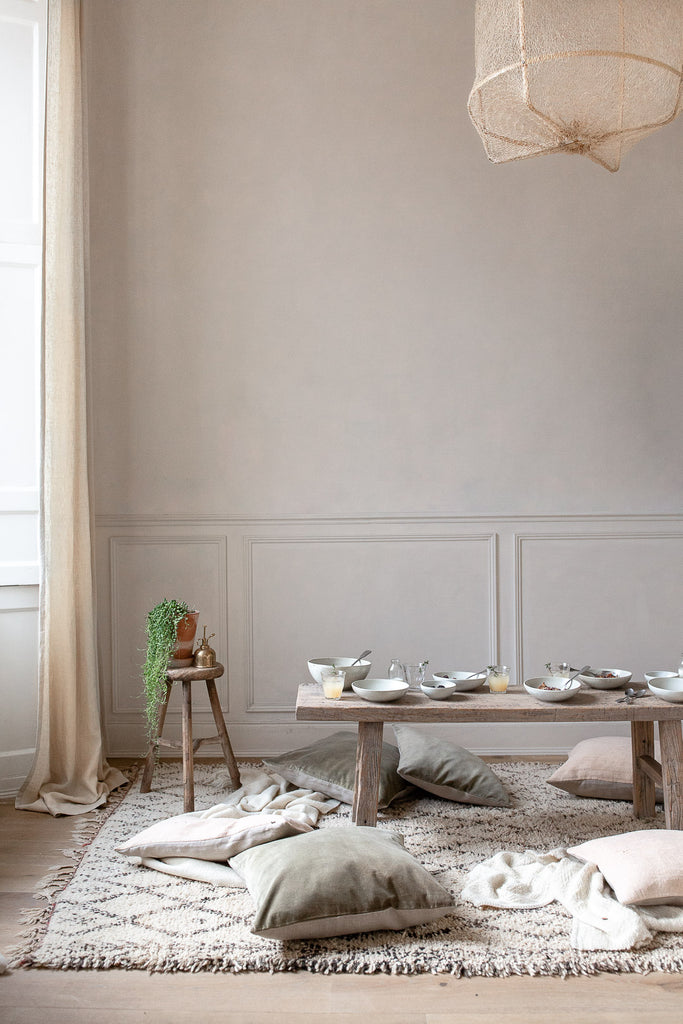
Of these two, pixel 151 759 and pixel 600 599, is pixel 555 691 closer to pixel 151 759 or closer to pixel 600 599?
pixel 600 599

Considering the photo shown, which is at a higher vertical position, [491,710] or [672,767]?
[491,710]

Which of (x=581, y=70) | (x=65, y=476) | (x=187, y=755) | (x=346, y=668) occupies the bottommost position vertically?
(x=187, y=755)

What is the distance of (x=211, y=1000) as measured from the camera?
1.89 m

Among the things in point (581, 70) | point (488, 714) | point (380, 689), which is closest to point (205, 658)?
point (380, 689)

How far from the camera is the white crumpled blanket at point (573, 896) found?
83.1 inches

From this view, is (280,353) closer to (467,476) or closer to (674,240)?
(467,476)

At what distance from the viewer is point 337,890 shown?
2080 millimetres

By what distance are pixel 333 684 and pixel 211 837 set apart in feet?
1.95

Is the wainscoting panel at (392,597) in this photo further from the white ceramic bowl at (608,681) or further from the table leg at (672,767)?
the table leg at (672,767)

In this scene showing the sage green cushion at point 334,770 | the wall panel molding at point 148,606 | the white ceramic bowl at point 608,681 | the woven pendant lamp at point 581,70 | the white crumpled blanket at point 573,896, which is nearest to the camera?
the woven pendant lamp at point 581,70

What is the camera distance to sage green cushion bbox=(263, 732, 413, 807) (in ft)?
10.1

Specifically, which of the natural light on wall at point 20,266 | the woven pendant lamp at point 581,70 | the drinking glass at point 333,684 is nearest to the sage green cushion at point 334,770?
the drinking glass at point 333,684

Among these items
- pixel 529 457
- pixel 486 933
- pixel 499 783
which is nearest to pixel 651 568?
pixel 529 457

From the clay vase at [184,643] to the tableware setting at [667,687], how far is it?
5.42 ft
